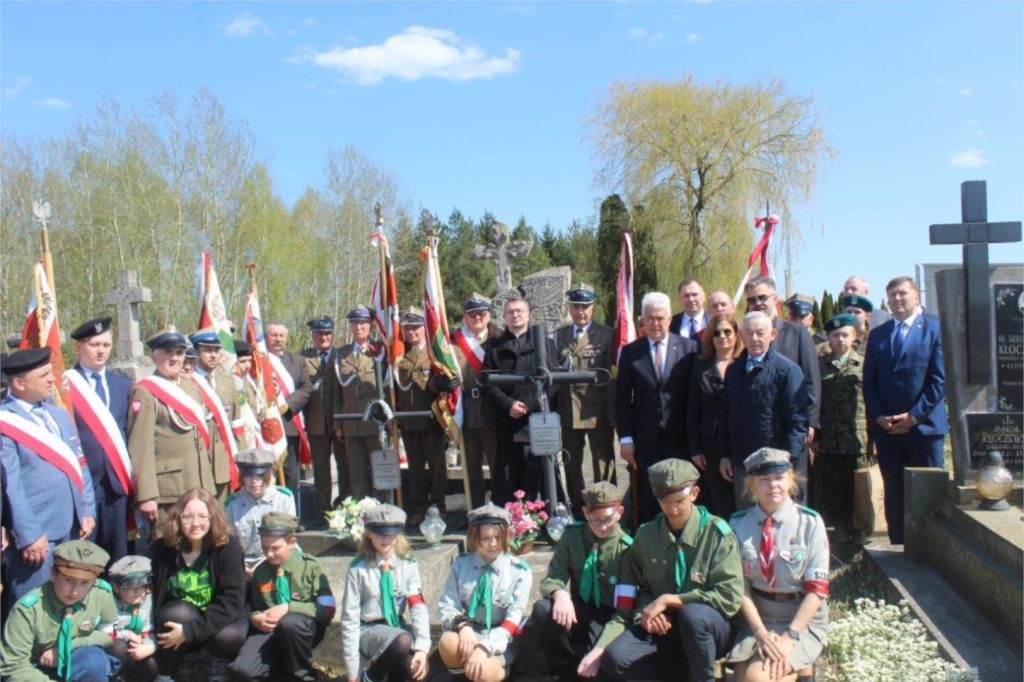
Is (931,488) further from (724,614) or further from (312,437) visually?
(312,437)

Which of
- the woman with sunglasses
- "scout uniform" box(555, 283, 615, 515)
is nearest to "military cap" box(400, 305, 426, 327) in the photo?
"scout uniform" box(555, 283, 615, 515)

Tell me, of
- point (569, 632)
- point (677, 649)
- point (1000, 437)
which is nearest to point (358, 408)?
point (569, 632)

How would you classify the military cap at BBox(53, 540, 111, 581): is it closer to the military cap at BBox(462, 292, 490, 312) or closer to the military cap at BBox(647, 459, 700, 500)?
the military cap at BBox(647, 459, 700, 500)

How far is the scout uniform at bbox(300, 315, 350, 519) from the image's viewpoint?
23.7 feet

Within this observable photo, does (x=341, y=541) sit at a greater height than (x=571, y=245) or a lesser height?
lesser

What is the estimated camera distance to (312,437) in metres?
7.56

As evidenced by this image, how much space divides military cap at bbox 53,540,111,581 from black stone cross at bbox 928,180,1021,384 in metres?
5.03

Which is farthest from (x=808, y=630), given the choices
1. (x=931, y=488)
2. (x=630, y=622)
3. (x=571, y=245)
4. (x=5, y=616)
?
(x=571, y=245)

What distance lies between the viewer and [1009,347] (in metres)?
5.17

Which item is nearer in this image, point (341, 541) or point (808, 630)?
point (808, 630)

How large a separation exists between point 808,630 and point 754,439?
1.23 m

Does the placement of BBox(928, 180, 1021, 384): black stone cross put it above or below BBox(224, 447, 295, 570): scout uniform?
above

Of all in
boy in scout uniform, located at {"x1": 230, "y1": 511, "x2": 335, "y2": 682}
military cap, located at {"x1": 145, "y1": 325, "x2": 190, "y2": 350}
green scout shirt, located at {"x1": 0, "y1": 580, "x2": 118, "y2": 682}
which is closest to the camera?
green scout shirt, located at {"x1": 0, "y1": 580, "x2": 118, "y2": 682}

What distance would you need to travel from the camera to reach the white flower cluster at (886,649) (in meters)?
3.74
